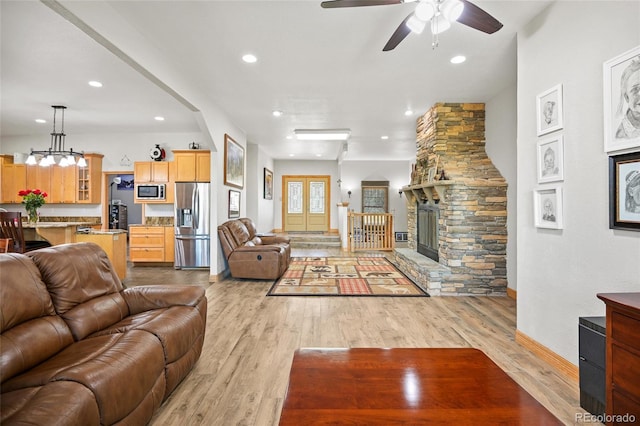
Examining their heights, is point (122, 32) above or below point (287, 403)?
above

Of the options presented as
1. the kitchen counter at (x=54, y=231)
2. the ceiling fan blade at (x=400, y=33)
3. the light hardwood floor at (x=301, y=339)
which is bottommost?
the light hardwood floor at (x=301, y=339)

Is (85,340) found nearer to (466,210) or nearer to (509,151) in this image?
(466,210)

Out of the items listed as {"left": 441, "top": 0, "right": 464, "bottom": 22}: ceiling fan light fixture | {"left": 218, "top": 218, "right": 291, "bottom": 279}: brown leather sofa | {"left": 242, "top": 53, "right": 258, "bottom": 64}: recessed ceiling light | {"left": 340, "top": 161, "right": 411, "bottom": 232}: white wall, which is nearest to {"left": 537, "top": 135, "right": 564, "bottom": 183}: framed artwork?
{"left": 441, "top": 0, "right": 464, "bottom": 22}: ceiling fan light fixture

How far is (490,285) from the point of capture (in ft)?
13.9

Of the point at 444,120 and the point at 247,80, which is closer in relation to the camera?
the point at 247,80

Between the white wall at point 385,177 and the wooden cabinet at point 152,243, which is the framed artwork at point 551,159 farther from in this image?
the white wall at point 385,177

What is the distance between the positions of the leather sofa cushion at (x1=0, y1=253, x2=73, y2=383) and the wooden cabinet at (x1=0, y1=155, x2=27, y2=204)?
6555 mm

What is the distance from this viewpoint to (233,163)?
227 inches

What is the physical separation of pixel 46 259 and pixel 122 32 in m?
1.98

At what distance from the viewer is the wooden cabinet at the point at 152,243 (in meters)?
6.06

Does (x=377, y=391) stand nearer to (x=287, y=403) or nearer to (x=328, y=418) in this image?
(x=328, y=418)

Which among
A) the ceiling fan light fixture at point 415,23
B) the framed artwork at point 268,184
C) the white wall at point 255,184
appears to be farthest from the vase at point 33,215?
the ceiling fan light fixture at point 415,23

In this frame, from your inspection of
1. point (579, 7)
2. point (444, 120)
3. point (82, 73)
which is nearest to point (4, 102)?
point (82, 73)

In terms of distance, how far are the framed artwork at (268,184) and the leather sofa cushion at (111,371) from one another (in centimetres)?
750
